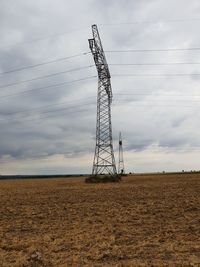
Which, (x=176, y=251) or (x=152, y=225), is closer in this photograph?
(x=176, y=251)

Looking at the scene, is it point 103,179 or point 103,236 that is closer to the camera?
point 103,236

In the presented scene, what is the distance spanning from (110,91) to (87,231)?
2140 inches

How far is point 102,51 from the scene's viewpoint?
69.6m

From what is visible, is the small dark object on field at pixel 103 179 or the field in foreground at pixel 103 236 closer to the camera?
the field in foreground at pixel 103 236

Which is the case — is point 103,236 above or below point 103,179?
below

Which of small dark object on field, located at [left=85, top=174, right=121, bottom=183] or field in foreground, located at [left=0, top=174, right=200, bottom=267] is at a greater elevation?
small dark object on field, located at [left=85, top=174, right=121, bottom=183]

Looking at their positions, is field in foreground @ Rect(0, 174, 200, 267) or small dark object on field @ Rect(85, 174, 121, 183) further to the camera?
small dark object on field @ Rect(85, 174, 121, 183)

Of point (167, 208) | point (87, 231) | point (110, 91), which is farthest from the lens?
point (110, 91)

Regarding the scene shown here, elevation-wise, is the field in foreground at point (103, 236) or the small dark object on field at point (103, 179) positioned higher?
the small dark object on field at point (103, 179)

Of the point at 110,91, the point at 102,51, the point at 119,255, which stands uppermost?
the point at 102,51

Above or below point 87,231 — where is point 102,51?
above

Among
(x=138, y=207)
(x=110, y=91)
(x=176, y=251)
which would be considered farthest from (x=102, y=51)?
(x=176, y=251)

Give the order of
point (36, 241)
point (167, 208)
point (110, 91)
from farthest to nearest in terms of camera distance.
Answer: point (110, 91), point (167, 208), point (36, 241)

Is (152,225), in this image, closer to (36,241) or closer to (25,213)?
(36,241)
